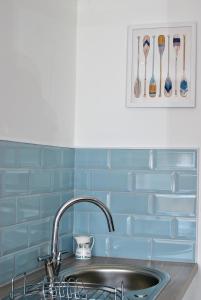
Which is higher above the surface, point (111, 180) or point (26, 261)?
point (111, 180)

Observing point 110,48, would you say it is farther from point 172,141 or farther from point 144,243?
point 144,243

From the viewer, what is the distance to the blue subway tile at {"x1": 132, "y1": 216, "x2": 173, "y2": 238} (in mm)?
2285

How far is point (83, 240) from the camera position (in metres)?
2.28

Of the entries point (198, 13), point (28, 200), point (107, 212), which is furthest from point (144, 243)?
point (198, 13)

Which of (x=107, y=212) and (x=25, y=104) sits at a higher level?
(x=25, y=104)

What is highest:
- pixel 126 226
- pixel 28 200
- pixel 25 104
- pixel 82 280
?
pixel 25 104

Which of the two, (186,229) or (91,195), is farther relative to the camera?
(91,195)

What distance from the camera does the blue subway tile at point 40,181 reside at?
6.46 feet

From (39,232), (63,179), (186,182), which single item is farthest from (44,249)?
(186,182)

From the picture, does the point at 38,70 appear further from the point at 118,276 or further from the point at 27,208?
the point at 118,276

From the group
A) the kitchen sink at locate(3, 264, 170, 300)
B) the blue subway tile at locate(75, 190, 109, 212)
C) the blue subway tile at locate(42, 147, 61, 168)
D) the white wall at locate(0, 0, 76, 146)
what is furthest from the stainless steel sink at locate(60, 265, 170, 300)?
the white wall at locate(0, 0, 76, 146)

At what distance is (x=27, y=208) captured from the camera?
1924 mm

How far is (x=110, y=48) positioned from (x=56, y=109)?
426 mm

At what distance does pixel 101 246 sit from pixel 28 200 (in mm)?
566
